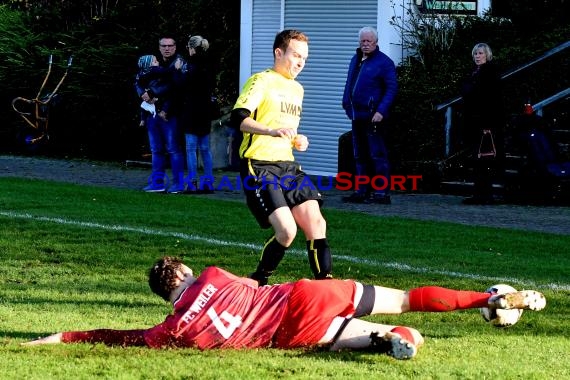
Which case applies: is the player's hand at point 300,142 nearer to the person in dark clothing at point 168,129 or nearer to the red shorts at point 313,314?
the red shorts at point 313,314

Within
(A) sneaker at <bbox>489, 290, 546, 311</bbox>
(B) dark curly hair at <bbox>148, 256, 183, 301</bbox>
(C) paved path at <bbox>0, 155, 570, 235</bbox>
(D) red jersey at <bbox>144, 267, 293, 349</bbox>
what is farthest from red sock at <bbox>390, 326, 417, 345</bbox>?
(C) paved path at <bbox>0, 155, 570, 235</bbox>

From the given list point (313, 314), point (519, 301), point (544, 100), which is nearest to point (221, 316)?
point (313, 314)

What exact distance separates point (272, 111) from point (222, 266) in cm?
240

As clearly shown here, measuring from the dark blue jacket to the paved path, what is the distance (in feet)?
4.04

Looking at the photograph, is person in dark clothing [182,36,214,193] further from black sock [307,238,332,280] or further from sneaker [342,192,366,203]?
black sock [307,238,332,280]

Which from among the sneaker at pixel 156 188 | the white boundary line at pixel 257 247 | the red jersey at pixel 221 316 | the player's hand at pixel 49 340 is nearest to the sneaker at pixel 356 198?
the sneaker at pixel 156 188

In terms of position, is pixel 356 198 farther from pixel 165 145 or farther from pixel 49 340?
pixel 49 340

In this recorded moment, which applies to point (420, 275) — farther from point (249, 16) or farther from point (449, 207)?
point (249, 16)

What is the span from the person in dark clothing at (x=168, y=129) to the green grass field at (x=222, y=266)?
54cm

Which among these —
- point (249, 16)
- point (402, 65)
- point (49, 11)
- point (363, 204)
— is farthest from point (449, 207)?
point (49, 11)

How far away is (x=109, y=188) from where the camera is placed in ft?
62.0

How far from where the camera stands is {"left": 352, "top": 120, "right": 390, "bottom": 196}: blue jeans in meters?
17.0

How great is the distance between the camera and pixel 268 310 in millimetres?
7367

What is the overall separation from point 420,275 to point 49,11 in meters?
19.5
